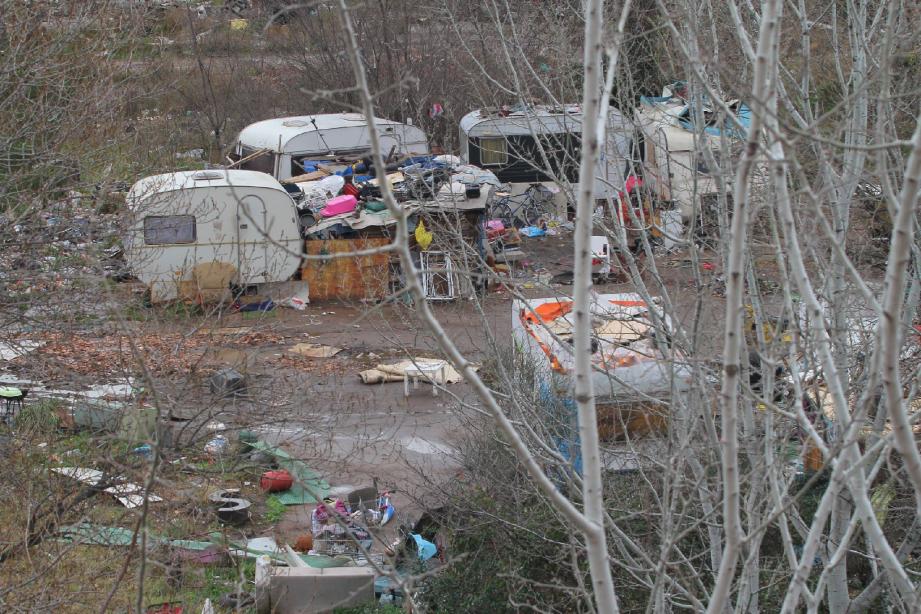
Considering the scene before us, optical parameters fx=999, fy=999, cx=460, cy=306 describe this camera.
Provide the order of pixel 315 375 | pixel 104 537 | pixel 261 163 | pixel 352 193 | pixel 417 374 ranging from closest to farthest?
pixel 104 537, pixel 417 374, pixel 315 375, pixel 352 193, pixel 261 163

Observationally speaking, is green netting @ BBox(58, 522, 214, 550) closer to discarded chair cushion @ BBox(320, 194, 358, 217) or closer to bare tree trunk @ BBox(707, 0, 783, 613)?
bare tree trunk @ BBox(707, 0, 783, 613)

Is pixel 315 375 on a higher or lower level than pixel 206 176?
lower

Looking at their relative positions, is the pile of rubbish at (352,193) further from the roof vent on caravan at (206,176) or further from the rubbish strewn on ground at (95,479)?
the rubbish strewn on ground at (95,479)

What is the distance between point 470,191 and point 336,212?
2.28 metres

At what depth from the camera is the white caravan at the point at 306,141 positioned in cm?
1900

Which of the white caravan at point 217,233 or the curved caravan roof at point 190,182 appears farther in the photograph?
the white caravan at point 217,233

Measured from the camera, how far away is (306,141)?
19125 millimetres

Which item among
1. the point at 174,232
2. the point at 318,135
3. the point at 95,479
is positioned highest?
the point at 318,135

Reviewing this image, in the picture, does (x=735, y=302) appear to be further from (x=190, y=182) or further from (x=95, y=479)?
(x=190, y=182)

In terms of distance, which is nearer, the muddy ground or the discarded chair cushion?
the muddy ground

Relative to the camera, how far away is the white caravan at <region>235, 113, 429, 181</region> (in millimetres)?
19000

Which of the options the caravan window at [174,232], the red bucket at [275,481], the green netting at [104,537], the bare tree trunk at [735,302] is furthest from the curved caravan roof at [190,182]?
the bare tree trunk at [735,302]

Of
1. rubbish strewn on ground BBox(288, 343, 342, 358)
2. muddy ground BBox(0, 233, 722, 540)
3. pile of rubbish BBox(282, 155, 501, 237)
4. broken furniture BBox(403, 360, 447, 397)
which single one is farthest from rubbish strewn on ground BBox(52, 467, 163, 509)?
pile of rubbish BBox(282, 155, 501, 237)

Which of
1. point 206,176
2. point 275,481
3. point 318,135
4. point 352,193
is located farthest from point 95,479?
point 318,135
